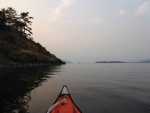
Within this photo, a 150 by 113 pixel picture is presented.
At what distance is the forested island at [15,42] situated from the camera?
66.2 metres

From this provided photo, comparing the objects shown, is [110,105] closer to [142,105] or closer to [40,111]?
[142,105]

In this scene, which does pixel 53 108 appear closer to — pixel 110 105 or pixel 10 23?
pixel 110 105

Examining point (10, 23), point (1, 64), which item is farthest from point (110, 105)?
point (10, 23)

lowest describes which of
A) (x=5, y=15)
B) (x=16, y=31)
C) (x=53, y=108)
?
(x=53, y=108)

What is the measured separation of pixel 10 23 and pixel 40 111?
298 ft

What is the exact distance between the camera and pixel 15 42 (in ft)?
268

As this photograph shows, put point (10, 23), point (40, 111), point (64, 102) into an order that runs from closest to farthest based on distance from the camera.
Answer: point (64, 102)
point (40, 111)
point (10, 23)

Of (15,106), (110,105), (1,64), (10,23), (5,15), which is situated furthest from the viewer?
(10,23)

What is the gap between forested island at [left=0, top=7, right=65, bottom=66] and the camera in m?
66.2

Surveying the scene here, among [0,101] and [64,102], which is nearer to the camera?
[64,102]

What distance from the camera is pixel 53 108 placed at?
9477 mm

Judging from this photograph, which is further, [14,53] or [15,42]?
[15,42]

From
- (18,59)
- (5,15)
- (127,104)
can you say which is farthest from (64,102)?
(5,15)

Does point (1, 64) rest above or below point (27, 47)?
below
